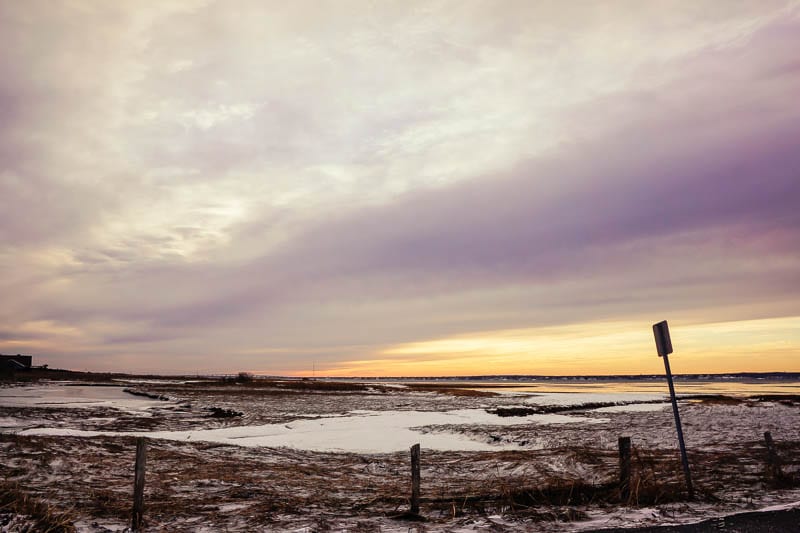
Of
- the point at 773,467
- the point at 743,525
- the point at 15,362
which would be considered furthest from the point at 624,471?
the point at 15,362

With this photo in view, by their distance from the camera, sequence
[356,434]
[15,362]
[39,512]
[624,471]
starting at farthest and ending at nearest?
[15,362]
[356,434]
[624,471]
[39,512]

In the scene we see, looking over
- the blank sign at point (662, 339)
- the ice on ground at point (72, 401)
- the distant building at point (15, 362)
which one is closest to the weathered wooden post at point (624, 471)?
the blank sign at point (662, 339)

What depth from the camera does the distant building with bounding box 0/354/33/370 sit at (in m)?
106

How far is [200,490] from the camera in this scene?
1287cm

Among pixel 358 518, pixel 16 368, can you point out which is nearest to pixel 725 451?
pixel 358 518

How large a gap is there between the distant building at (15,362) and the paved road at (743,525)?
125798 millimetres

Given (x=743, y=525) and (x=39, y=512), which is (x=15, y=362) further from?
(x=743, y=525)

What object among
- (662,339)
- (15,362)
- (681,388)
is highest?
(15,362)

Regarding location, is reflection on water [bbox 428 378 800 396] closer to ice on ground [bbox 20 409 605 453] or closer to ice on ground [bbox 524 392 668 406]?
ice on ground [bbox 524 392 668 406]

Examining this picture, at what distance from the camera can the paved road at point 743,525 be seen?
8555 mm

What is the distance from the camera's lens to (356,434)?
26.0 m

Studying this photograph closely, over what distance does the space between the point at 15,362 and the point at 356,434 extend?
12071 centimetres

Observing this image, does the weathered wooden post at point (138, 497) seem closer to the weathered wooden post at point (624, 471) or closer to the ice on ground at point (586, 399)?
the weathered wooden post at point (624, 471)

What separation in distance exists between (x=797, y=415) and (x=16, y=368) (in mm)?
132214
